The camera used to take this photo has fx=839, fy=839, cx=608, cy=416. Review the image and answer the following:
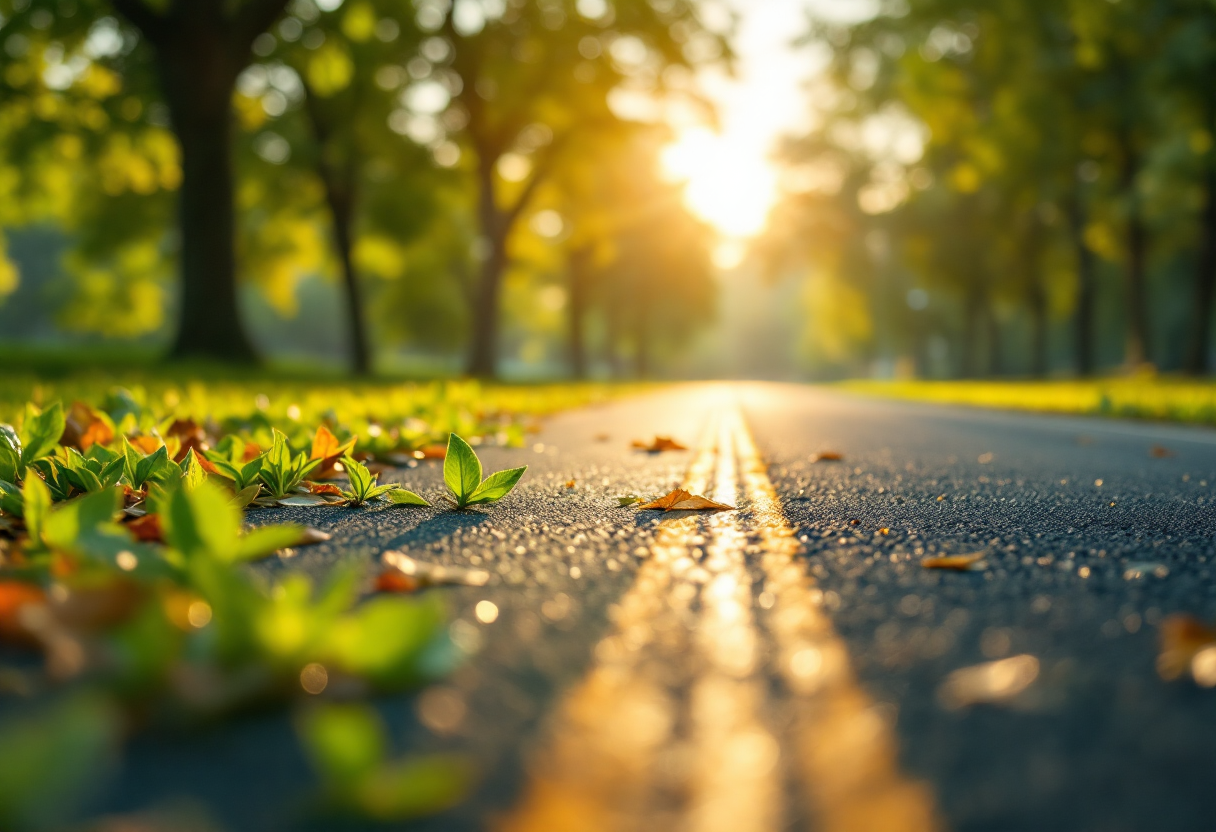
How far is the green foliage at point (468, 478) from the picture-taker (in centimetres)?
290

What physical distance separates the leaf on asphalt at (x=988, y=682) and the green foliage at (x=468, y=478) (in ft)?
5.66

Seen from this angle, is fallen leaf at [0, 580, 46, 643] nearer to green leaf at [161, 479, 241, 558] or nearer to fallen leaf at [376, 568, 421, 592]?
green leaf at [161, 479, 241, 558]

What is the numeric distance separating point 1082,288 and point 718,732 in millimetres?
30234

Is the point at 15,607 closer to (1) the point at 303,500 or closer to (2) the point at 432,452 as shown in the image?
(1) the point at 303,500

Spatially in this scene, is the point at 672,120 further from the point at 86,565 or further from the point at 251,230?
the point at 86,565

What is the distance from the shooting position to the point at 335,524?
2.70 m

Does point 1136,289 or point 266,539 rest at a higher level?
point 1136,289

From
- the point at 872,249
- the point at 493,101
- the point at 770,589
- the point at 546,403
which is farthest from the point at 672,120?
the point at 872,249

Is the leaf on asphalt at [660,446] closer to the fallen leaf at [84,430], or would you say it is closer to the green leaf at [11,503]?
the fallen leaf at [84,430]

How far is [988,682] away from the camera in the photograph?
1386mm

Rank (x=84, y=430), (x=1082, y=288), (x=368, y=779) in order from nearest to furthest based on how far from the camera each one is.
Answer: (x=368, y=779) < (x=84, y=430) < (x=1082, y=288)

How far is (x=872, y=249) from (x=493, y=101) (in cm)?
2553

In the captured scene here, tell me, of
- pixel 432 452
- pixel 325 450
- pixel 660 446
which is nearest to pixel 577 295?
pixel 660 446

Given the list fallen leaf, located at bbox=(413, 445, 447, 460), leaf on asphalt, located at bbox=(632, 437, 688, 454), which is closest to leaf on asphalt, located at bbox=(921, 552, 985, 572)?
fallen leaf, located at bbox=(413, 445, 447, 460)
